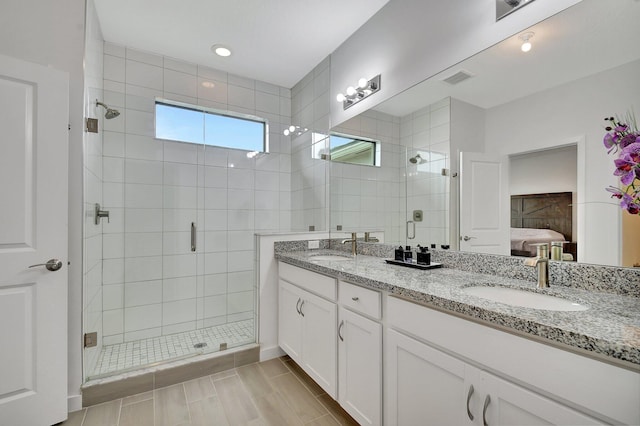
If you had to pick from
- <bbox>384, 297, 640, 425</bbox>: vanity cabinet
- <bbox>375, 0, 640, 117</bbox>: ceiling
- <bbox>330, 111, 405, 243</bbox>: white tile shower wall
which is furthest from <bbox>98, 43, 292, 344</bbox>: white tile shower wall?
<bbox>375, 0, 640, 117</bbox>: ceiling

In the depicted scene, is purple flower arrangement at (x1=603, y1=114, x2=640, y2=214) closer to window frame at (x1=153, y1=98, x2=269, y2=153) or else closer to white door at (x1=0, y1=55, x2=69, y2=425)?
white door at (x1=0, y1=55, x2=69, y2=425)

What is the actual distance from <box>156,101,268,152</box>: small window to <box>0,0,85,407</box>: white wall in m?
0.92

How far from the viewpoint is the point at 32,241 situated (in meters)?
1.56

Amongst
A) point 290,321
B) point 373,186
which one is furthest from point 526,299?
point 290,321

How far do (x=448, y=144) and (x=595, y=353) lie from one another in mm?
1271

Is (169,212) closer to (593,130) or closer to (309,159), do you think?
(309,159)

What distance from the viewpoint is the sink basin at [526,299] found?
1043mm

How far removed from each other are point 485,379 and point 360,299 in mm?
633

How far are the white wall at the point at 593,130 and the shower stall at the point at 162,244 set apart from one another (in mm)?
A: 2143

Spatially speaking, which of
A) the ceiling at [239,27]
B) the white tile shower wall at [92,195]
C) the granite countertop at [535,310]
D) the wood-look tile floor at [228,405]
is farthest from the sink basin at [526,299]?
the white tile shower wall at [92,195]

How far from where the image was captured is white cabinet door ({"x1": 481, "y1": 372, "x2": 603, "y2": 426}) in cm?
74

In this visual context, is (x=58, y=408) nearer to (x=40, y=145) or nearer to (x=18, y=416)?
(x=18, y=416)

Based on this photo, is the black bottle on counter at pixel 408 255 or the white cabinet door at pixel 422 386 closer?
the white cabinet door at pixel 422 386

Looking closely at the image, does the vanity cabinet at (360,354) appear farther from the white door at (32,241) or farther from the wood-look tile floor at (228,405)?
the white door at (32,241)
